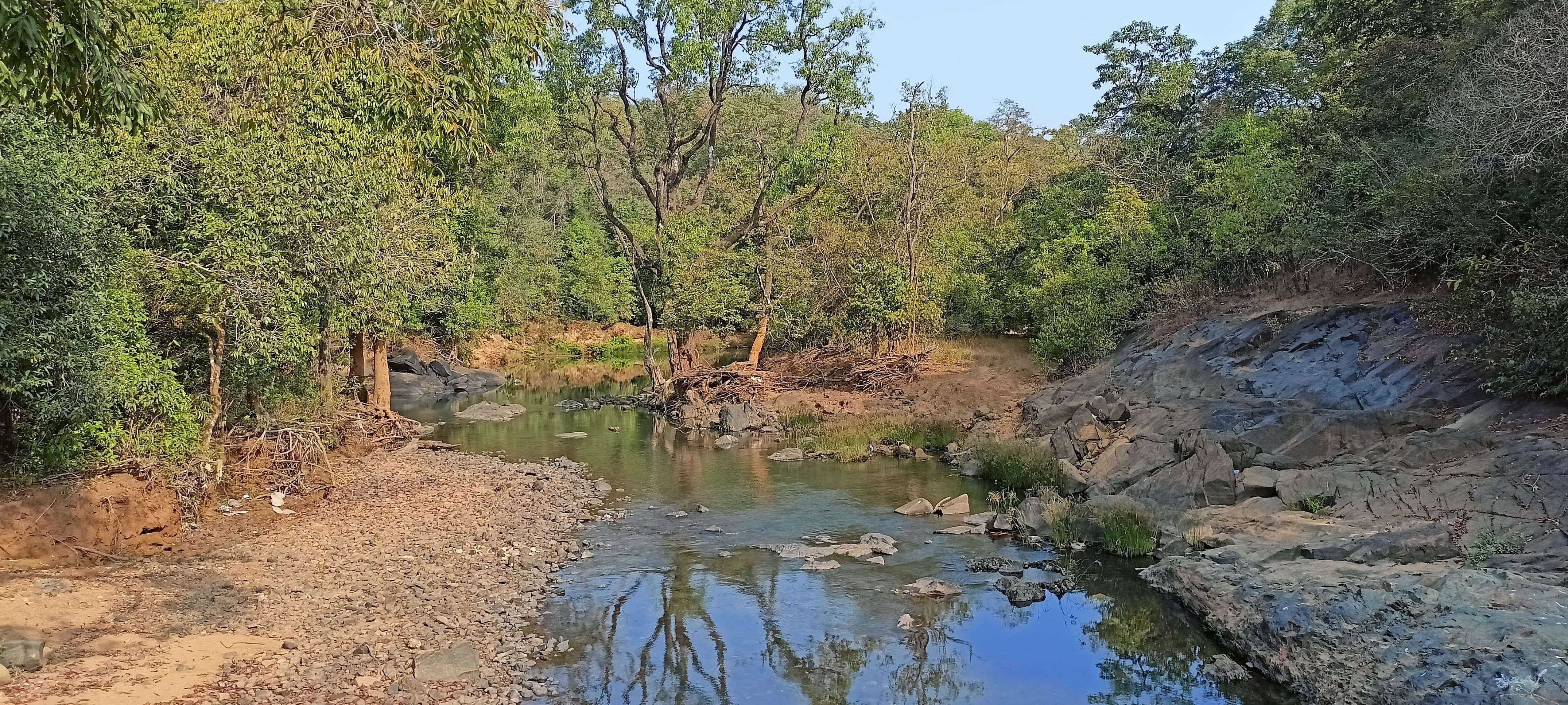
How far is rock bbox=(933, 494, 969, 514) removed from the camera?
17.4 metres

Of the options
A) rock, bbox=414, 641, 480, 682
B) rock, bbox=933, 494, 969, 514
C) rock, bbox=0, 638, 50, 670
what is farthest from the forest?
rock, bbox=933, 494, 969, 514

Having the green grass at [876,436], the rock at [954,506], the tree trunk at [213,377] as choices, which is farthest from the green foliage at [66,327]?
the green grass at [876,436]

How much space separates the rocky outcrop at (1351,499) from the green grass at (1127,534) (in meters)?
0.28

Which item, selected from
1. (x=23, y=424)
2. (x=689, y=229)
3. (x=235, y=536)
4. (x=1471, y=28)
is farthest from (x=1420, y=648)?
(x=689, y=229)

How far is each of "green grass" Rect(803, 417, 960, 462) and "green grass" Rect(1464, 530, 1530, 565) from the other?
1375 cm

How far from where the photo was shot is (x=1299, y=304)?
78.1 ft

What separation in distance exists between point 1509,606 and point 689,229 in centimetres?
2544

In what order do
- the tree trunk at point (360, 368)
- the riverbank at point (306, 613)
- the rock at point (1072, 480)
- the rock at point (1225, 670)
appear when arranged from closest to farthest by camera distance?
the riverbank at point (306, 613) → the rock at point (1225, 670) → the rock at point (1072, 480) → the tree trunk at point (360, 368)

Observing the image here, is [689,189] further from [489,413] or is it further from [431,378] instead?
[489,413]

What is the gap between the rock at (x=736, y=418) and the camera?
90.9 feet

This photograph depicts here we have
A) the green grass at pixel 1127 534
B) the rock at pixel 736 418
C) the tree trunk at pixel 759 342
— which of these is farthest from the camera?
the tree trunk at pixel 759 342

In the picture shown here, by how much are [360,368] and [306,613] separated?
14.2 metres

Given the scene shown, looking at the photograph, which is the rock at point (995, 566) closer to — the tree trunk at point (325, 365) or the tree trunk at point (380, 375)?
the tree trunk at point (325, 365)

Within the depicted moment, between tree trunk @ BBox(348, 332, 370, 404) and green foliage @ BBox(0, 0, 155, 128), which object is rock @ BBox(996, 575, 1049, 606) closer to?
green foliage @ BBox(0, 0, 155, 128)
